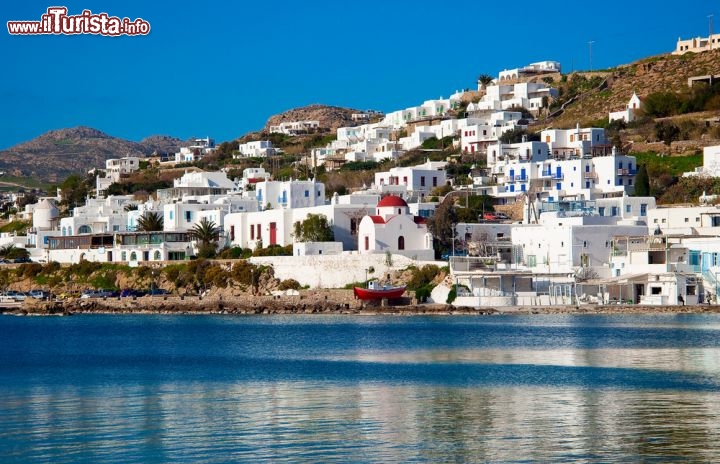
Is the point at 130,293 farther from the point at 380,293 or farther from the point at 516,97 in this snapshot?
the point at 516,97

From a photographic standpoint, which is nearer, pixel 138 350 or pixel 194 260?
pixel 138 350

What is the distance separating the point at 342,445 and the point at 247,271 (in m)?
45.8

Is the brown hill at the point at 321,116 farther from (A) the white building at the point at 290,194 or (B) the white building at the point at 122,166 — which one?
(A) the white building at the point at 290,194

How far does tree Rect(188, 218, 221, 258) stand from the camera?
242 ft

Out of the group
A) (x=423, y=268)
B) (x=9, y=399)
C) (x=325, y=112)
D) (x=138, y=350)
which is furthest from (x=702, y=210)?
(x=325, y=112)

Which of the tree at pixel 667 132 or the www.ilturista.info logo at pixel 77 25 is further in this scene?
the tree at pixel 667 132

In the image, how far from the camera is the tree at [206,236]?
73.8 metres

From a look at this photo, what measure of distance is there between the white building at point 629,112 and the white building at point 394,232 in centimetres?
3586

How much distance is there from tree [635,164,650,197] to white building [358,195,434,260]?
1634 centimetres

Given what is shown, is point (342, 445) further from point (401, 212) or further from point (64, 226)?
point (64, 226)

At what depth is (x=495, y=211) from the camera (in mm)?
78625

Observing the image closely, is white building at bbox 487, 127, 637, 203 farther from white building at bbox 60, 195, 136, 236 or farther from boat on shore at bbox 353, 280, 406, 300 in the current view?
white building at bbox 60, 195, 136, 236

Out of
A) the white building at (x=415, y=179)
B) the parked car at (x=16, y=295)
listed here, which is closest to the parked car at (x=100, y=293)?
the parked car at (x=16, y=295)

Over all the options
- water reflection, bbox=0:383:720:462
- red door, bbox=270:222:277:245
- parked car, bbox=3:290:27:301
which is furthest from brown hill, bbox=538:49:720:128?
water reflection, bbox=0:383:720:462
